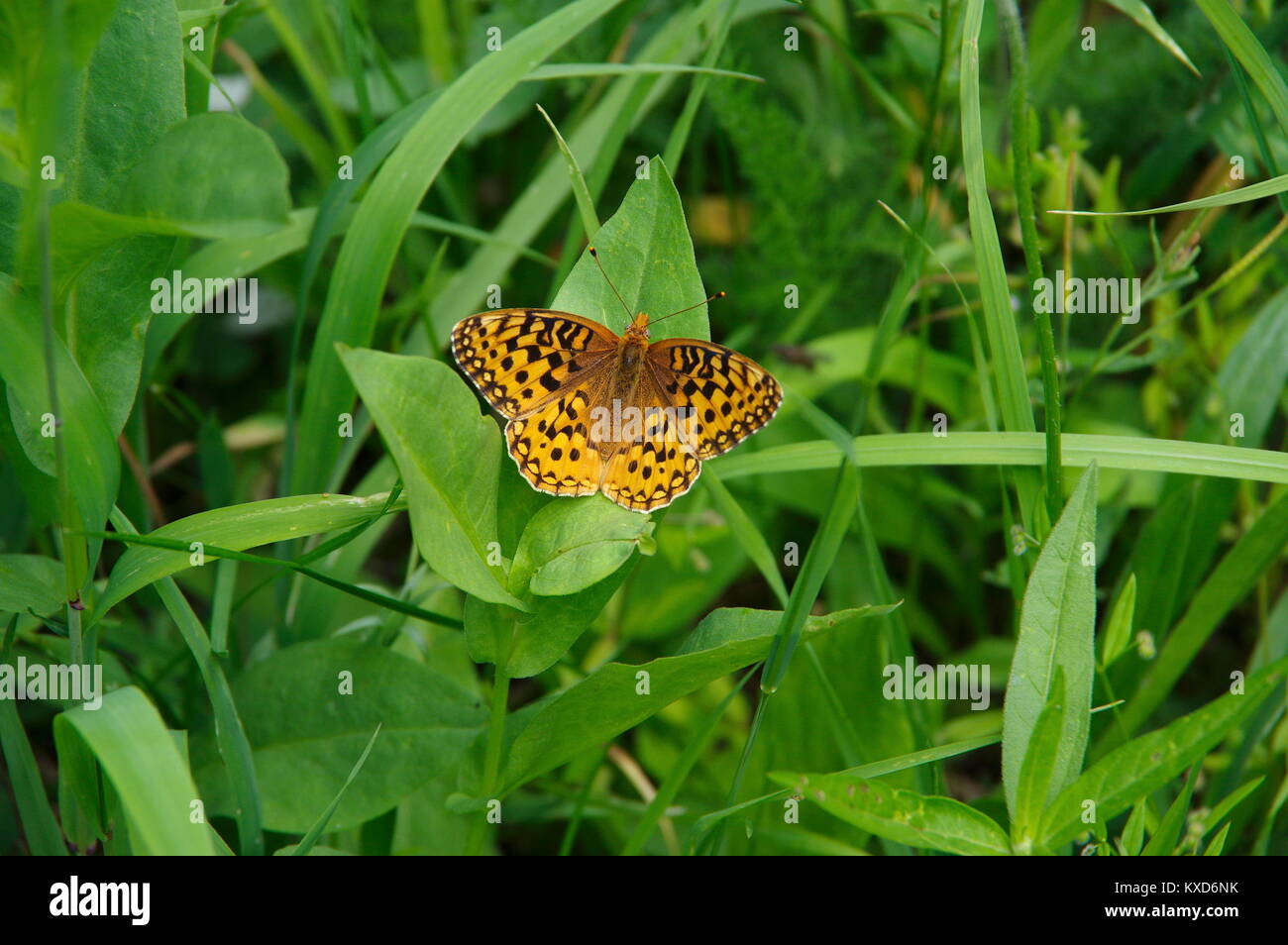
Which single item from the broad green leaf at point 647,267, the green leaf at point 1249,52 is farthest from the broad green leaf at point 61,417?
the green leaf at point 1249,52

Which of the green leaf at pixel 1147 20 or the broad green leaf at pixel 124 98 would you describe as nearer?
the broad green leaf at pixel 124 98

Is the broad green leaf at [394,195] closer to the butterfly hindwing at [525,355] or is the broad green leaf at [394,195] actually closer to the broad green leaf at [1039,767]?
the butterfly hindwing at [525,355]

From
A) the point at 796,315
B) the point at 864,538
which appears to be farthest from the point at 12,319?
the point at 796,315

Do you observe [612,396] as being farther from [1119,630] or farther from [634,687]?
[1119,630]

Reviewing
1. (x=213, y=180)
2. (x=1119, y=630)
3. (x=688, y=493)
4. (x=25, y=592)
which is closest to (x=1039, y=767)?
(x=1119, y=630)

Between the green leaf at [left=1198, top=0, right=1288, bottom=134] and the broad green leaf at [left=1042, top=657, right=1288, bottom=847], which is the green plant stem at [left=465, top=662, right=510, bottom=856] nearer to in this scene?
the broad green leaf at [left=1042, top=657, right=1288, bottom=847]
